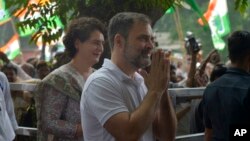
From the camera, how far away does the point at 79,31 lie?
4738 millimetres

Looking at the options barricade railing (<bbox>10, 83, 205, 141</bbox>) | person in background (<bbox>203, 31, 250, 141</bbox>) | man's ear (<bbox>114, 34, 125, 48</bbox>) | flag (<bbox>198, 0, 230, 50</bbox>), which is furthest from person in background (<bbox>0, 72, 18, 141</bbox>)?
flag (<bbox>198, 0, 230, 50</bbox>)

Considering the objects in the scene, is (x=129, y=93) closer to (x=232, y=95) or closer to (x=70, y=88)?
(x=232, y=95)

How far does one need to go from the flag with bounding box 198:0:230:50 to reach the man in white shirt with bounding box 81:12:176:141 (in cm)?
1502

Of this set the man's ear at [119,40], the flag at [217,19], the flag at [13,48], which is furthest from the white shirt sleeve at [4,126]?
the flag at [13,48]

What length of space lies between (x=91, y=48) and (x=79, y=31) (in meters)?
0.16

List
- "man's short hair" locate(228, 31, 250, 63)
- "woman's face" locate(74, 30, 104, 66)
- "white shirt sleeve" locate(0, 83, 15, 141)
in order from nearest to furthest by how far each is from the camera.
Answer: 1. "man's short hair" locate(228, 31, 250, 63)
2. "woman's face" locate(74, 30, 104, 66)
3. "white shirt sleeve" locate(0, 83, 15, 141)

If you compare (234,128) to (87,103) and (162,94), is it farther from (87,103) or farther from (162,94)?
(87,103)

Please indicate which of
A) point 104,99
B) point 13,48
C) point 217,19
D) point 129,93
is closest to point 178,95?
point 129,93

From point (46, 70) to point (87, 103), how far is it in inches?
231

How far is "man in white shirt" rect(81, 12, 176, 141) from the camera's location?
3328mm

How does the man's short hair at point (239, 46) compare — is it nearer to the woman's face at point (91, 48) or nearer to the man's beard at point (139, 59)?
the woman's face at point (91, 48)

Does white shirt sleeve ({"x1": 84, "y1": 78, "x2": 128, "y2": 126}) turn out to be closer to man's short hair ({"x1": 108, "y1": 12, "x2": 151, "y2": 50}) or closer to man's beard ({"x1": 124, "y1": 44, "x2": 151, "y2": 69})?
man's beard ({"x1": 124, "y1": 44, "x2": 151, "y2": 69})

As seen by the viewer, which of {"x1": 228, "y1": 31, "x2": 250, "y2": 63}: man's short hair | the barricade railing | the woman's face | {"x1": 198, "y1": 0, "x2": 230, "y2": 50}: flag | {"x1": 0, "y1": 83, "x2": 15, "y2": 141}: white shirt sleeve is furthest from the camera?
{"x1": 198, "y1": 0, "x2": 230, "y2": 50}: flag

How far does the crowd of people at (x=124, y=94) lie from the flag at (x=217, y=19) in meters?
12.9
